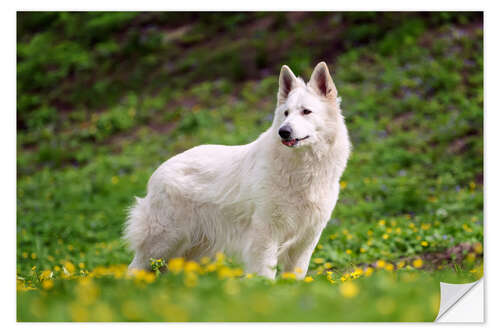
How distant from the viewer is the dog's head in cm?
384

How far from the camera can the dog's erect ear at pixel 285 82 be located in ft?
13.1

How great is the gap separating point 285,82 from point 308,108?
0.31 meters

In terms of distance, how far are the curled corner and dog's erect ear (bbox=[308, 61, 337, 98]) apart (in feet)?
5.22

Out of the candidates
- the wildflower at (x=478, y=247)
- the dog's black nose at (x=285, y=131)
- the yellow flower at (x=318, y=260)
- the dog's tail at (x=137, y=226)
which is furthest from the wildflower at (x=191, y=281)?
the wildflower at (x=478, y=247)

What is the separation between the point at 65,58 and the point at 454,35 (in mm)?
7308

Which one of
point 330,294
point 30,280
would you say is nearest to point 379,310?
point 330,294

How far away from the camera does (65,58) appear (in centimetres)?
1011

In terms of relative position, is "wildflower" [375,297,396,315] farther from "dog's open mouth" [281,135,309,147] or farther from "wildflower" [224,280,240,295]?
"dog's open mouth" [281,135,309,147]

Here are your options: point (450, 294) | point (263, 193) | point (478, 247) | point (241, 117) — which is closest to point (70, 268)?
point (263, 193)

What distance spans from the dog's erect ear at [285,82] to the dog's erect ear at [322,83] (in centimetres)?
14

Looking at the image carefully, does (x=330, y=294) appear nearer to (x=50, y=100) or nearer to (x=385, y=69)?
(x=385, y=69)

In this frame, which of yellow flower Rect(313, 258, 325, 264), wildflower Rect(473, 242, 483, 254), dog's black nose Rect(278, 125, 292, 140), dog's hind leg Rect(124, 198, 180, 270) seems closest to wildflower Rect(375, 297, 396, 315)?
dog's black nose Rect(278, 125, 292, 140)

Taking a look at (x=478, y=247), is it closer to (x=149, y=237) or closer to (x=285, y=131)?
(x=285, y=131)

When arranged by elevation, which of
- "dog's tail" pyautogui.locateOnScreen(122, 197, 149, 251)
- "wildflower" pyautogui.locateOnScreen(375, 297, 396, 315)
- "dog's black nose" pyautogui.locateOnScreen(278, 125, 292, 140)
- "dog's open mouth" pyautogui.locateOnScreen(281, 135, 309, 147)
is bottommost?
"wildflower" pyautogui.locateOnScreen(375, 297, 396, 315)
